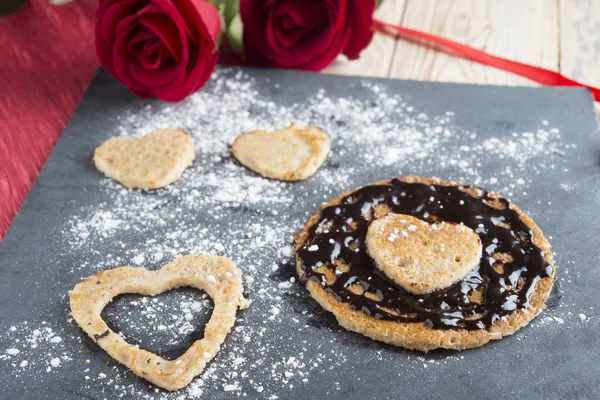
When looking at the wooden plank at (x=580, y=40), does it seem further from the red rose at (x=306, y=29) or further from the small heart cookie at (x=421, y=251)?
the small heart cookie at (x=421, y=251)

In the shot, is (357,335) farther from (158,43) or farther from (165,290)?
(158,43)

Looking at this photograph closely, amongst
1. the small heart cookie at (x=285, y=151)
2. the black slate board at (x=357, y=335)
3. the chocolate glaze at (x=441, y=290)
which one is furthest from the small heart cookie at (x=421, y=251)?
the small heart cookie at (x=285, y=151)

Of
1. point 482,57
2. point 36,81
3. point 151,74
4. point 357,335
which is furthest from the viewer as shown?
point 482,57

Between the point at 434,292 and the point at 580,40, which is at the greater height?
the point at 580,40

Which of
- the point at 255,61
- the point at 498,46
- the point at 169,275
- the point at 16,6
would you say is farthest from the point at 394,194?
the point at 16,6

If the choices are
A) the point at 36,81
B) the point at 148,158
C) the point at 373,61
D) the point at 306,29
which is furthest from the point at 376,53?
the point at 36,81

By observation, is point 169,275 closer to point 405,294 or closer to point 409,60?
point 405,294
